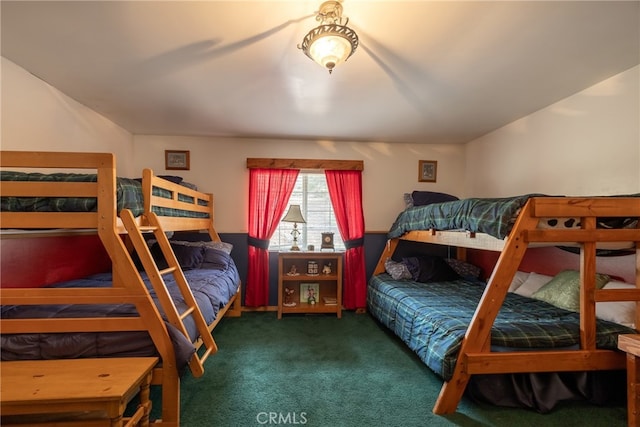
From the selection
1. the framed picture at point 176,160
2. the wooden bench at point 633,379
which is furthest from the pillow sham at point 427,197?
the framed picture at point 176,160

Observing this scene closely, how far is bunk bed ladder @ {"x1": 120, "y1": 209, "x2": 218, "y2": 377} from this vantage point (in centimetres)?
157

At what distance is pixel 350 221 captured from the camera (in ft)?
12.0

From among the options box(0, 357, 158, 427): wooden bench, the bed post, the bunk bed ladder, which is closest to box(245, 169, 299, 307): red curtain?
the bunk bed ladder

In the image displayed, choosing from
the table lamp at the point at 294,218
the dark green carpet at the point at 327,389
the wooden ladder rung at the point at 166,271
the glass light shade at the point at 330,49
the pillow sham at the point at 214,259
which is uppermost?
the glass light shade at the point at 330,49

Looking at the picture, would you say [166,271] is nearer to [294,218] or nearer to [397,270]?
[294,218]

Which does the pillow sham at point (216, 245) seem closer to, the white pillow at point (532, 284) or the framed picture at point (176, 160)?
the framed picture at point (176, 160)

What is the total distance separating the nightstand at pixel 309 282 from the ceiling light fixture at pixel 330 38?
2252 millimetres

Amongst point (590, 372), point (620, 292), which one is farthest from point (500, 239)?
point (590, 372)

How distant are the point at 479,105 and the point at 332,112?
1326mm

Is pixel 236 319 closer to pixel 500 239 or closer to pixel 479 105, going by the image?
pixel 500 239

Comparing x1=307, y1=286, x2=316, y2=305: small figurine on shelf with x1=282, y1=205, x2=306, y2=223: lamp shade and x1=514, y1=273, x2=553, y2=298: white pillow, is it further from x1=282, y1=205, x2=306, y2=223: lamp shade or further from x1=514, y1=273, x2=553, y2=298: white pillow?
x1=514, y1=273, x2=553, y2=298: white pillow

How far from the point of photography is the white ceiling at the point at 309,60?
1448 millimetres

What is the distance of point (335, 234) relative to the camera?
3.81 m

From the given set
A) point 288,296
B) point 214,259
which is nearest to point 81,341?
point 214,259
